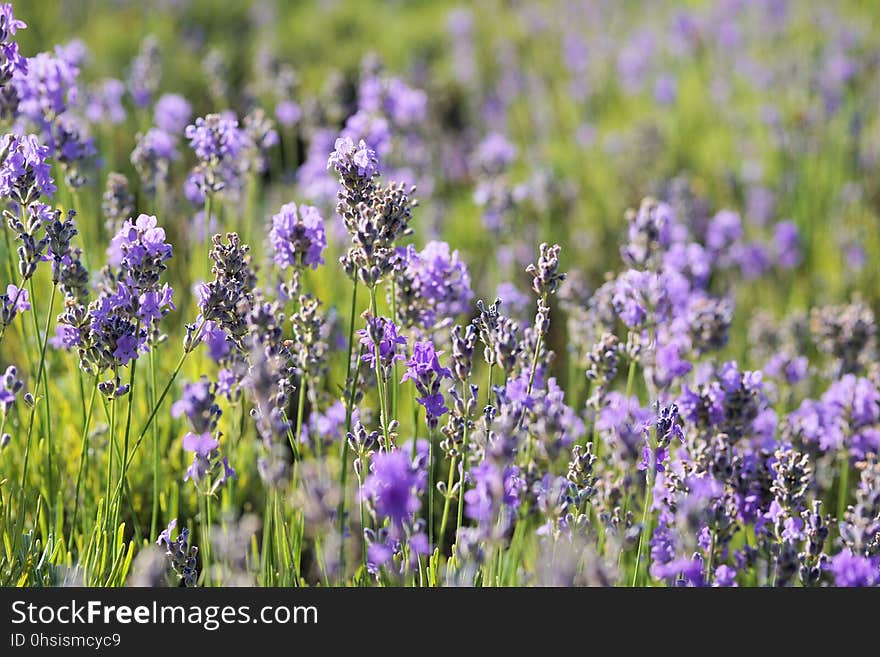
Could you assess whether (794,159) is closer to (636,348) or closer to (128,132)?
(636,348)

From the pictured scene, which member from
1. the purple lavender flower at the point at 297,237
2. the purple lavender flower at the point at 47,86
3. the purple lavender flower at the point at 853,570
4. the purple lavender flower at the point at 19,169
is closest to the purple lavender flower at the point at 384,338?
the purple lavender flower at the point at 297,237

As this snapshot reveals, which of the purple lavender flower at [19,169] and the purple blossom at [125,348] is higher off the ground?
the purple lavender flower at [19,169]

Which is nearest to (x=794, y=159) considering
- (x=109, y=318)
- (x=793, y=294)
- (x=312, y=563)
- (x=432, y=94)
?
(x=793, y=294)

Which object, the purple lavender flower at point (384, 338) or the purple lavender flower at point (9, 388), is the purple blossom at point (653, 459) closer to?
the purple lavender flower at point (384, 338)

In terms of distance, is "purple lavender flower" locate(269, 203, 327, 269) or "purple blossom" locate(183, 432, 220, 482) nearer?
"purple blossom" locate(183, 432, 220, 482)

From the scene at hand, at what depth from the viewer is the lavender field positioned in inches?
78.5

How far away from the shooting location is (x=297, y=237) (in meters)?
2.21

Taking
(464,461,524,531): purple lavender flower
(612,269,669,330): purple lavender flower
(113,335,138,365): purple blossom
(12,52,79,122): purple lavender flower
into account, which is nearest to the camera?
(464,461,524,531): purple lavender flower

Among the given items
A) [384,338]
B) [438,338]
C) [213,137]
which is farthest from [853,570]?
[213,137]

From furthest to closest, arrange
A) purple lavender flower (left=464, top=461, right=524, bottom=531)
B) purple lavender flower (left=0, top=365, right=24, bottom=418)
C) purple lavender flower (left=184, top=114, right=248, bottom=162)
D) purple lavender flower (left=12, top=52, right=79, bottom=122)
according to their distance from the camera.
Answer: purple lavender flower (left=12, top=52, right=79, bottom=122) < purple lavender flower (left=184, top=114, right=248, bottom=162) < purple lavender flower (left=0, top=365, right=24, bottom=418) < purple lavender flower (left=464, top=461, right=524, bottom=531)

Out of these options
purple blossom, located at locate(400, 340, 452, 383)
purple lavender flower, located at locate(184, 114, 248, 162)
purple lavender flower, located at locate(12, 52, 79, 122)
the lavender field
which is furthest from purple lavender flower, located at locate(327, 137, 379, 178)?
purple lavender flower, located at locate(12, 52, 79, 122)

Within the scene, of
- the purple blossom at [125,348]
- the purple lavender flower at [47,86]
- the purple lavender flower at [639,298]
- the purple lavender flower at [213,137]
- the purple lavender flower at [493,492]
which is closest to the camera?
the purple lavender flower at [493,492]

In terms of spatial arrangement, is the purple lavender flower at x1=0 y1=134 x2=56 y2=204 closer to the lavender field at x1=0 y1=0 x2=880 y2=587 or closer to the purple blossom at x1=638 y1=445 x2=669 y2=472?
the lavender field at x1=0 y1=0 x2=880 y2=587

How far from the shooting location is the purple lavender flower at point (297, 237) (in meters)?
2.22
